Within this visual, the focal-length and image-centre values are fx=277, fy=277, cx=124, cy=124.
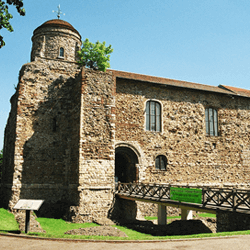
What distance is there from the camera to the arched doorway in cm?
1933

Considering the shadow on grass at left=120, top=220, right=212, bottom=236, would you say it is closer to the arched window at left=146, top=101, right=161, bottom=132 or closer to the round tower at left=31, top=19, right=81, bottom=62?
the arched window at left=146, top=101, right=161, bottom=132

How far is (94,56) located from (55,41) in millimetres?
3328

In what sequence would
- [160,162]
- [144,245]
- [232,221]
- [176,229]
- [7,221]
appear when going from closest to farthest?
[144,245], [232,221], [176,229], [7,221], [160,162]

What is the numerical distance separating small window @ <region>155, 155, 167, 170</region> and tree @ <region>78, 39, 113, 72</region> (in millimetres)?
8730

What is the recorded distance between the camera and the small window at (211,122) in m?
22.3

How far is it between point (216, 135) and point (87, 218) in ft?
41.4

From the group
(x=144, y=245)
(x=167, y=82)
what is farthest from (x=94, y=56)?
(x=144, y=245)

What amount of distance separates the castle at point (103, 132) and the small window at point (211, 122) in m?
0.09

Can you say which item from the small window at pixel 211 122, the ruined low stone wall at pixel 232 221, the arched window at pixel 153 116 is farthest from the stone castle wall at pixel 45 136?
the small window at pixel 211 122

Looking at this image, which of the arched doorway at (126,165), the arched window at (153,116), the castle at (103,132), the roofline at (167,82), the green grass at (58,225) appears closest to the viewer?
the green grass at (58,225)

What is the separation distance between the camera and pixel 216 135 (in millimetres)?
22531

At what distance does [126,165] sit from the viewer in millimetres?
20156

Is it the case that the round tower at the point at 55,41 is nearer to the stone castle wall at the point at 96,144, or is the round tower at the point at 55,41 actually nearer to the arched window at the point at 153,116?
the stone castle wall at the point at 96,144

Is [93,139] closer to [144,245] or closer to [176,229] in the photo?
[176,229]
